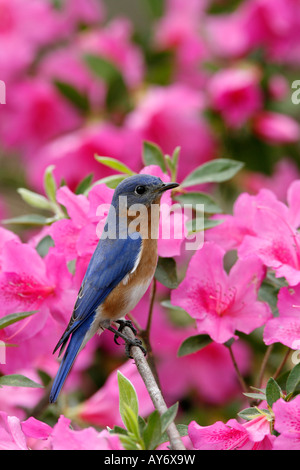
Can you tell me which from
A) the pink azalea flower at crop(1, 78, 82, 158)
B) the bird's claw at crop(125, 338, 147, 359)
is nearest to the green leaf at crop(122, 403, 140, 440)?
the bird's claw at crop(125, 338, 147, 359)

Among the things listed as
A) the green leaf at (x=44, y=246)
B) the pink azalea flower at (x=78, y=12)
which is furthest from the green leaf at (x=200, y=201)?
the pink azalea flower at (x=78, y=12)

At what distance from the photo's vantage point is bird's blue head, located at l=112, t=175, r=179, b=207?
45.2 inches

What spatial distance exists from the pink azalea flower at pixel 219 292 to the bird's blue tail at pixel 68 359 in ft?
0.56

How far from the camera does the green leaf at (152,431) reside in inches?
31.2

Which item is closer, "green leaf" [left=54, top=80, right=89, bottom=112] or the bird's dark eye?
the bird's dark eye

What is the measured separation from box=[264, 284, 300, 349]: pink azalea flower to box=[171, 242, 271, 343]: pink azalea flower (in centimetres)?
6

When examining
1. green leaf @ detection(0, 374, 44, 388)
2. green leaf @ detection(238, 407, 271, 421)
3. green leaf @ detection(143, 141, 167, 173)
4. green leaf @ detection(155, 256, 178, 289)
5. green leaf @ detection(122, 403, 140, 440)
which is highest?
green leaf @ detection(143, 141, 167, 173)

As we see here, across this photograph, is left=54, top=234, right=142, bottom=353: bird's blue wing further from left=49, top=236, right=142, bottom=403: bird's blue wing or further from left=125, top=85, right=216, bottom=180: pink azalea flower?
left=125, top=85, right=216, bottom=180: pink azalea flower

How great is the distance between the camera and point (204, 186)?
1892 mm

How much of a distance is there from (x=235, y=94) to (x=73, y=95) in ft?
1.39

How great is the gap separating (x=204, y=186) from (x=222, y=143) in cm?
14

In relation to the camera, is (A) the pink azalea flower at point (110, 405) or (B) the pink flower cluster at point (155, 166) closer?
(B) the pink flower cluster at point (155, 166)

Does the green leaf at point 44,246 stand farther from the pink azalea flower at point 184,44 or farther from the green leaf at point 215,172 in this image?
the pink azalea flower at point 184,44
